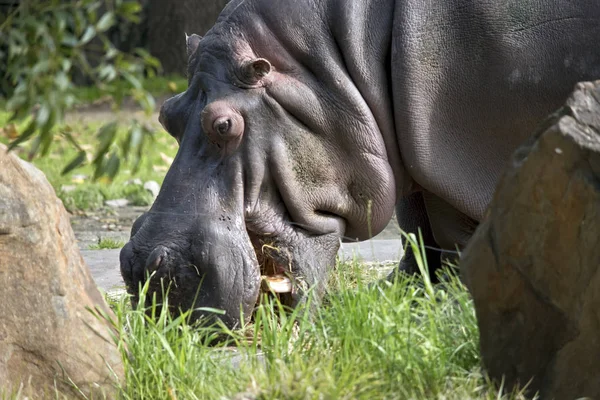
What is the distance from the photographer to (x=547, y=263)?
2.50 meters

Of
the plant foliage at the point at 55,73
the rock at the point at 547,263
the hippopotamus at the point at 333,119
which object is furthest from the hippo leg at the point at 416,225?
the plant foliage at the point at 55,73

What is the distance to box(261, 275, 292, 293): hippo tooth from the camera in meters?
3.74

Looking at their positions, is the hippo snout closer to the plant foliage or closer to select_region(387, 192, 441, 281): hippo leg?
select_region(387, 192, 441, 281): hippo leg

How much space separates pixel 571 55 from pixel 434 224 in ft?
2.82

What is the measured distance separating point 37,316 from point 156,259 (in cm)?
80

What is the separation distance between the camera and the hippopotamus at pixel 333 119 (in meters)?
3.74

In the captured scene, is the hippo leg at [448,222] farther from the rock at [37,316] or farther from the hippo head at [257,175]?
→ the rock at [37,316]

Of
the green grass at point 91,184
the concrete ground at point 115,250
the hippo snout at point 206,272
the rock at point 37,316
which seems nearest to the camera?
the rock at point 37,316

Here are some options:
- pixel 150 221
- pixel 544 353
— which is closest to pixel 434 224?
pixel 150 221

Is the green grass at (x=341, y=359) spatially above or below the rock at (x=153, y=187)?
above

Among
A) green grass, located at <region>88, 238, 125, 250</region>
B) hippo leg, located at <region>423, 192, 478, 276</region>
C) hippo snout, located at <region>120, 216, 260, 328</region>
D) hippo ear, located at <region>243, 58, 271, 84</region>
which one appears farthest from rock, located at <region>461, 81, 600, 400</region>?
green grass, located at <region>88, 238, 125, 250</region>

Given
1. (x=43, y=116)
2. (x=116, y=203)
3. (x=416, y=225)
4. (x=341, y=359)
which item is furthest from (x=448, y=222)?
(x=116, y=203)

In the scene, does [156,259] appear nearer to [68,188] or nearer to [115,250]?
[115,250]

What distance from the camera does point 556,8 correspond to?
3902 millimetres
